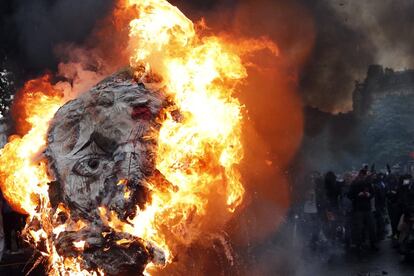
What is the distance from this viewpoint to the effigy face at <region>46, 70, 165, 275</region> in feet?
16.2

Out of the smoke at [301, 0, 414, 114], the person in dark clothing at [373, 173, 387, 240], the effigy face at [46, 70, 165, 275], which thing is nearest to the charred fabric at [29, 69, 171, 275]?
the effigy face at [46, 70, 165, 275]

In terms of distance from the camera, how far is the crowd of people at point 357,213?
37.1ft

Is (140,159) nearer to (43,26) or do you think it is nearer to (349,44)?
(43,26)

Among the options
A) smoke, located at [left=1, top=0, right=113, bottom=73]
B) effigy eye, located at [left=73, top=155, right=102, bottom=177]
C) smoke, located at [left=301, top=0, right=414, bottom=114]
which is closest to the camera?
effigy eye, located at [left=73, top=155, right=102, bottom=177]

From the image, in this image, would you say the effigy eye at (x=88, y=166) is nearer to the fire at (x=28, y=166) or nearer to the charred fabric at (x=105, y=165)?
the charred fabric at (x=105, y=165)

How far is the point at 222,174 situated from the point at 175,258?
3.68 feet

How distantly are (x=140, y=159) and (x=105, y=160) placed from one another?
40 cm

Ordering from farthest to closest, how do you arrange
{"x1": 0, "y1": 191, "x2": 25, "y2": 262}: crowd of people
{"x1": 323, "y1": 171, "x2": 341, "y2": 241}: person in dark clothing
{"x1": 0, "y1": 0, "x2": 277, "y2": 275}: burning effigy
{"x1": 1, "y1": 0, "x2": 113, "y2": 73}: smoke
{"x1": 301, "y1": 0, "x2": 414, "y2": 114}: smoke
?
{"x1": 301, "y1": 0, "x2": 414, "y2": 114}: smoke < {"x1": 323, "y1": 171, "x2": 341, "y2": 241}: person in dark clothing < {"x1": 1, "y1": 0, "x2": 113, "y2": 73}: smoke < {"x1": 0, "y1": 191, "x2": 25, "y2": 262}: crowd of people < {"x1": 0, "y1": 0, "x2": 277, "y2": 275}: burning effigy

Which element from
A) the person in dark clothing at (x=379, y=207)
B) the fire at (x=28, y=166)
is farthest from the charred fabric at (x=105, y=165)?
the person in dark clothing at (x=379, y=207)

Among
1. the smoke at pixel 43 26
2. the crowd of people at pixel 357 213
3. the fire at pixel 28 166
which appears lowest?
the fire at pixel 28 166

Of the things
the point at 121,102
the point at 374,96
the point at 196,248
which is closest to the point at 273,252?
the point at 196,248

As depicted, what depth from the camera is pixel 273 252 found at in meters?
9.73

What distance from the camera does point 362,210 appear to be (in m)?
11.8

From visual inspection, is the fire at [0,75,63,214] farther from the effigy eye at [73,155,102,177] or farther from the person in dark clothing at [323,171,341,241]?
the person in dark clothing at [323,171,341,241]
